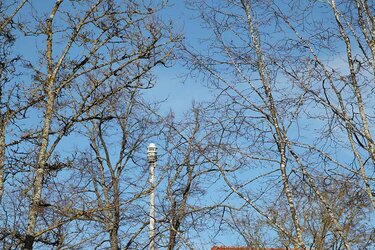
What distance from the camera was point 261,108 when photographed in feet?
16.3

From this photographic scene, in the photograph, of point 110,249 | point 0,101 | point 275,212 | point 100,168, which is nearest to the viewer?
point 275,212

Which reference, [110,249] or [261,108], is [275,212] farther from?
[110,249]

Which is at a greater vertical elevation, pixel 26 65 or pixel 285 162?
Result: pixel 26 65

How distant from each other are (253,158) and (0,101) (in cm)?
448

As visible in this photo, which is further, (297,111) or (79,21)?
(79,21)

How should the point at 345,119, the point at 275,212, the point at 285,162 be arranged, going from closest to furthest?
1. the point at 345,119
2. the point at 285,162
3. the point at 275,212

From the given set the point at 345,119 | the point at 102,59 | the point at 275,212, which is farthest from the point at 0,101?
the point at 345,119

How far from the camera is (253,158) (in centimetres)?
497

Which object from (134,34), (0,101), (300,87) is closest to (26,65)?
(0,101)

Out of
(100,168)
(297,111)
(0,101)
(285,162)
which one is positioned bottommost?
(285,162)

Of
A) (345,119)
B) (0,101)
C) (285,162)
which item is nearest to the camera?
(345,119)

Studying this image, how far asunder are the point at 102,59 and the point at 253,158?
3.83 meters

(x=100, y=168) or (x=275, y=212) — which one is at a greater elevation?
(x=100, y=168)

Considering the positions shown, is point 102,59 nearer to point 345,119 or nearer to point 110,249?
point 345,119
